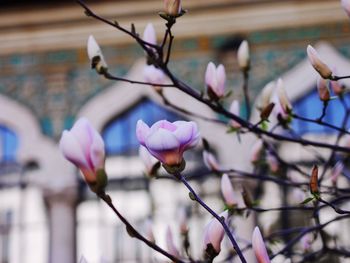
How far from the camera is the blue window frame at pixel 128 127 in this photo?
6.11 m

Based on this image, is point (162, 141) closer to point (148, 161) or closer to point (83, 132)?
point (83, 132)

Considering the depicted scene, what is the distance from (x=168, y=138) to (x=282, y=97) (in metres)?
0.75

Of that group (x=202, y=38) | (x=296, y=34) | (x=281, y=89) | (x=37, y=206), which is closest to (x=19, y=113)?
(x=37, y=206)

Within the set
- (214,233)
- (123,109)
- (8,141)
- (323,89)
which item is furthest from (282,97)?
(8,141)

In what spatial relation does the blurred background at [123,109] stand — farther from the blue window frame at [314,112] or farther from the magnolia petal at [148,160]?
the magnolia petal at [148,160]

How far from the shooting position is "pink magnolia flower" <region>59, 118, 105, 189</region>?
116 cm

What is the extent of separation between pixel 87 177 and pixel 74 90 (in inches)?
202

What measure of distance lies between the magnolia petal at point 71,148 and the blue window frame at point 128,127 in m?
4.89

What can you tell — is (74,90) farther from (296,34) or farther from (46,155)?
(296,34)

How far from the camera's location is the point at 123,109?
20.1 feet

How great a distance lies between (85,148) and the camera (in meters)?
1.17

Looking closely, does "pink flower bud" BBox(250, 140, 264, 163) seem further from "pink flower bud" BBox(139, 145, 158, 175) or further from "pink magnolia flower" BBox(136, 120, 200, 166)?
"pink magnolia flower" BBox(136, 120, 200, 166)

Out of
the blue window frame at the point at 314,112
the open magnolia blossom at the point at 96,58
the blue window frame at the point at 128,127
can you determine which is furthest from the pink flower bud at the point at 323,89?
the blue window frame at the point at 128,127

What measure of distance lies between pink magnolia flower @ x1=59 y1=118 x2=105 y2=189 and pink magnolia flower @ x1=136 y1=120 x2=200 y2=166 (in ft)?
0.27
